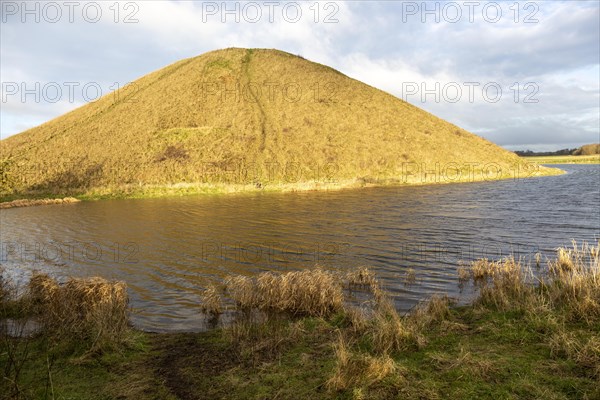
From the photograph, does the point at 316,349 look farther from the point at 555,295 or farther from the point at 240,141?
the point at 240,141

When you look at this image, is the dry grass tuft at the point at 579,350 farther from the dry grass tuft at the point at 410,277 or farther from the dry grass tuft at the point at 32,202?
the dry grass tuft at the point at 32,202

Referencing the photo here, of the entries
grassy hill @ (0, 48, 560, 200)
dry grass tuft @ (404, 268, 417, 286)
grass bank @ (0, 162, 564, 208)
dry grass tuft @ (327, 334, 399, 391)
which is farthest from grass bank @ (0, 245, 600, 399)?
grassy hill @ (0, 48, 560, 200)

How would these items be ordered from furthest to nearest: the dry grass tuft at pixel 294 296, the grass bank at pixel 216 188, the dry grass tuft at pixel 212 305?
the grass bank at pixel 216 188 < the dry grass tuft at pixel 212 305 < the dry grass tuft at pixel 294 296

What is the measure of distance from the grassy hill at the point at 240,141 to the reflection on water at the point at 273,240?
67.8 ft

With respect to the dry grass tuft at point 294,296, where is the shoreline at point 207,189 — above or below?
above

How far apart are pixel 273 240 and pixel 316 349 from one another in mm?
13699

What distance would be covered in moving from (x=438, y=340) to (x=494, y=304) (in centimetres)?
306

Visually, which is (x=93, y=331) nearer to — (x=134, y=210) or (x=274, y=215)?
(x=274, y=215)

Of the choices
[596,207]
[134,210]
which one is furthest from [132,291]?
[596,207]

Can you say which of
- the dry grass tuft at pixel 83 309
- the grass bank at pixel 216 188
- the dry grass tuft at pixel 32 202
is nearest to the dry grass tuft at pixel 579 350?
the dry grass tuft at pixel 83 309

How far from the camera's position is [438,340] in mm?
7797

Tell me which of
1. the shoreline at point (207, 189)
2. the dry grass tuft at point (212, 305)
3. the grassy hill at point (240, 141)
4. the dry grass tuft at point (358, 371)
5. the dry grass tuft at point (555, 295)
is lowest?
the dry grass tuft at point (212, 305)

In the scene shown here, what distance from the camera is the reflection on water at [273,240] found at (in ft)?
45.6

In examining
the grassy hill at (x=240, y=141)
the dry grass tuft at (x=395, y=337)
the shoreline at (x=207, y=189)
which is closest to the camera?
the dry grass tuft at (x=395, y=337)
